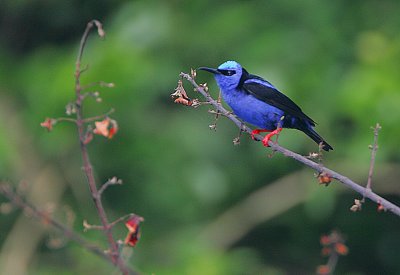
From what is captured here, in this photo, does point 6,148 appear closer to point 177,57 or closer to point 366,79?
point 177,57

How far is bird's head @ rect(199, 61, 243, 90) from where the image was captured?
3881mm

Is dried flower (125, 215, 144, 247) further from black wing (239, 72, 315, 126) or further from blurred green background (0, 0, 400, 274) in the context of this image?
blurred green background (0, 0, 400, 274)

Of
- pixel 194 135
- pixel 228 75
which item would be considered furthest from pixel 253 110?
→ pixel 194 135

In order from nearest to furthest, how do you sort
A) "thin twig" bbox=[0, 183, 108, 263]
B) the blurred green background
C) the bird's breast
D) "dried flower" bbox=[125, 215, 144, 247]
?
"dried flower" bbox=[125, 215, 144, 247] → "thin twig" bbox=[0, 183, 108, 263] → the bird's breast → the blurred green background

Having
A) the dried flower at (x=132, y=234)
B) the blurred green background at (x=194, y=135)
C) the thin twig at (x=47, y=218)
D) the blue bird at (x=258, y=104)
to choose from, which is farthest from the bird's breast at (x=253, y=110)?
the blurred green background at (x=194, y=135)

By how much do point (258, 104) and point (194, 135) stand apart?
11.9 feet

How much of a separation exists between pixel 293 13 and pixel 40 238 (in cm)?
296

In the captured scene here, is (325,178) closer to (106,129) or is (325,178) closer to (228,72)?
(106,129)

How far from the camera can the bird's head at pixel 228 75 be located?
3.88m

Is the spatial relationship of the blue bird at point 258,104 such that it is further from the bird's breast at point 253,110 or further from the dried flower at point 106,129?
the dried flower at point 106,129

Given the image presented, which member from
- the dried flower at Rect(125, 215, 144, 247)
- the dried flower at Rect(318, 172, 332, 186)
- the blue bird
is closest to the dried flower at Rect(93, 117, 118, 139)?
the dried flower at Rect(125, 215, 144, 247)

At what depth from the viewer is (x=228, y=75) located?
12.8ft

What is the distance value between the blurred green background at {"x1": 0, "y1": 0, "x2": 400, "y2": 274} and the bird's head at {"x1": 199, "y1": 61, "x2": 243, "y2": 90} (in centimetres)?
276

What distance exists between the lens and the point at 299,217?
8656 millimetres
